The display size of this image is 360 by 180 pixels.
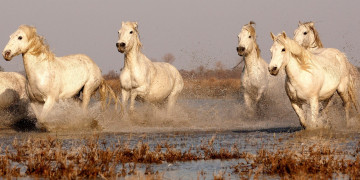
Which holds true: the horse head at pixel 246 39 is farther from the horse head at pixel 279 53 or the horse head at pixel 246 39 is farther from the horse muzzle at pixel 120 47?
the horse head at pixel 279 53

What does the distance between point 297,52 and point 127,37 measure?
166 inches

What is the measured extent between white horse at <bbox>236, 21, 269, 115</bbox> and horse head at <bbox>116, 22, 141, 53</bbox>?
2.68 m

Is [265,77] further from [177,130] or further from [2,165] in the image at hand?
[2,165]

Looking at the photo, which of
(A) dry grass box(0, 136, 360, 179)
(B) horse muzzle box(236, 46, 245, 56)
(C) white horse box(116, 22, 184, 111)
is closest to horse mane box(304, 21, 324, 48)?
(B) horse muzzle box(236, 46, 245, 56)

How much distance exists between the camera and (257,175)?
7.36 meters

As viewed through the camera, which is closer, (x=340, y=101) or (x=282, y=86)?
(x=340, y=101)

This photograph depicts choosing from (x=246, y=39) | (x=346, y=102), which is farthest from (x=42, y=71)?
(x=346, y=102)

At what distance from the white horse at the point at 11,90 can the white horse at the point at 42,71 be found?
1369 millimetres

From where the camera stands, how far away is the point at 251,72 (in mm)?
16141

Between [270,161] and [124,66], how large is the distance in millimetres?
7543

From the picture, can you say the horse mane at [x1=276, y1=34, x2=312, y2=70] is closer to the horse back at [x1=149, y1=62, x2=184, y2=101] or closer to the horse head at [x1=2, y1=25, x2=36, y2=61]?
the horse back at [x1=149, y1=62, x2=184, y2=101]

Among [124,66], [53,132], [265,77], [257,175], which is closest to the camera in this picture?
[257,175]

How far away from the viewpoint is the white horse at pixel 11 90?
1445 centimetres

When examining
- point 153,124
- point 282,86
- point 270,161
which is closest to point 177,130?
point 153,124
